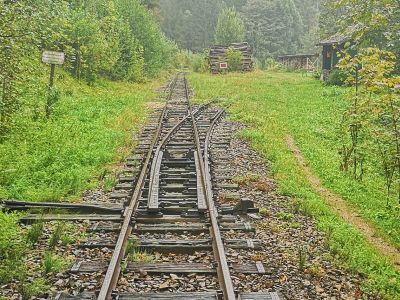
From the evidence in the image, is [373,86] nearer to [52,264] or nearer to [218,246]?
[218,246]

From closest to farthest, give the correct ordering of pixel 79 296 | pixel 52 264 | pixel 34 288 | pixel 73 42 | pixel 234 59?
pixel 79 296 → pixel 34 288 → pixel 52 264 → pixel 73 42 → pixel 234 59

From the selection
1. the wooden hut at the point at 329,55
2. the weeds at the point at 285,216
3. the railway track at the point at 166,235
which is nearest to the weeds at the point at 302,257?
the railway track at the point at 166,235

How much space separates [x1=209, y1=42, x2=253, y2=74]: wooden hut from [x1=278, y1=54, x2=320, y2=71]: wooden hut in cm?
1227

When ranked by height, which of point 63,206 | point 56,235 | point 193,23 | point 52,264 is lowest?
point 52,264

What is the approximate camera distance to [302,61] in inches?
2589

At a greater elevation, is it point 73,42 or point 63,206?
point 73,42

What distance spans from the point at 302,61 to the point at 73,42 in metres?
48.1

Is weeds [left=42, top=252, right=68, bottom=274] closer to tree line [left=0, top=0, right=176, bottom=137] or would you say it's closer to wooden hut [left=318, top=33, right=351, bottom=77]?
tree line [left=0, top=0, right=176, bottom=137]

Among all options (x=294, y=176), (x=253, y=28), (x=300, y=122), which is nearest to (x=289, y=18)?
(x=253, y=28)

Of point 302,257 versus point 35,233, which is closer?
point 302,257

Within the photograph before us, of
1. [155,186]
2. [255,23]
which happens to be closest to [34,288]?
[155,186]

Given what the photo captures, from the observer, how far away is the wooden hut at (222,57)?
49.3 m

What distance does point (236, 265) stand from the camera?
5820 mm

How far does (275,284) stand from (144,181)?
4362 mm
